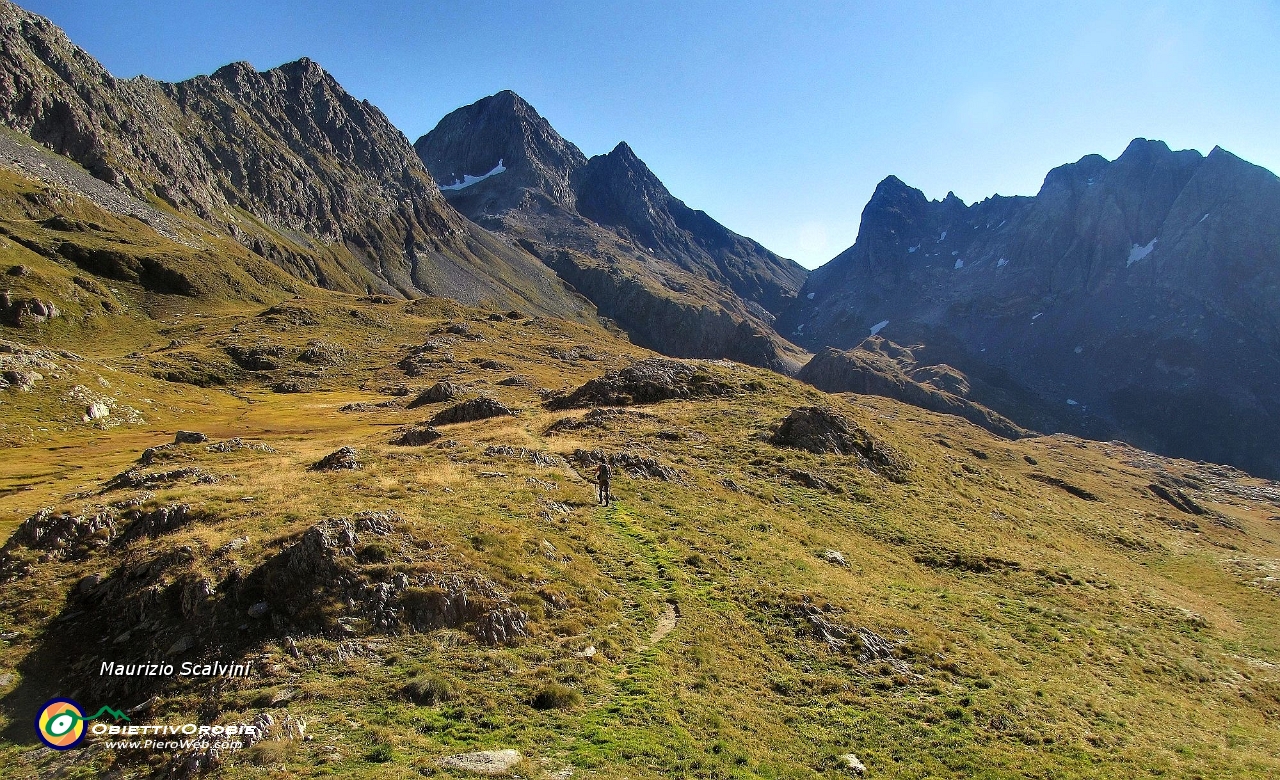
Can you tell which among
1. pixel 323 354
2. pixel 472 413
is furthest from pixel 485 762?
pixel 323 354

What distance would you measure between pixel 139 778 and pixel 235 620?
5999 mm

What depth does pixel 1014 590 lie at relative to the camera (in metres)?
32.1

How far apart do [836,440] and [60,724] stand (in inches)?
1993

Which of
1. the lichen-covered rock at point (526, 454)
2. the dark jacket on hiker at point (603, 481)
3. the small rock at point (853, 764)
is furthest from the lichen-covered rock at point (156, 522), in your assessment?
→ the small rock at point (853, 764)

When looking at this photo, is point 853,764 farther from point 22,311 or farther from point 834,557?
point 22,311

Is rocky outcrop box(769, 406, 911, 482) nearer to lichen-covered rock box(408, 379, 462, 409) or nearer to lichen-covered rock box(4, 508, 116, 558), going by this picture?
lichen-covered rock box(4, 508, 116, 558)

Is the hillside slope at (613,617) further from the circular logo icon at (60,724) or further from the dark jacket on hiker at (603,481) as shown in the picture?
the dark jacket on hiker at (603,481)

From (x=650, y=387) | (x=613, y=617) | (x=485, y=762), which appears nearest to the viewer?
(x=485, y=762)

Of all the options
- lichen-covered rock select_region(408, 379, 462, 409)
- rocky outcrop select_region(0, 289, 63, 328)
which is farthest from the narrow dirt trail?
rocky outcrop select_region(0, 289, 63, 328)

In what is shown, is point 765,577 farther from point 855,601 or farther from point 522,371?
point 522,371

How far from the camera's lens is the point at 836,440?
5281 centimetres

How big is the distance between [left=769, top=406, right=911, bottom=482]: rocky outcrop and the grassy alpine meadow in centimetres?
144

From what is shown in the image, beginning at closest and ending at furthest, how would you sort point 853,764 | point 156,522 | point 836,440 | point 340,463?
point 853,764, point 156,522, point 340,463, point 836,440

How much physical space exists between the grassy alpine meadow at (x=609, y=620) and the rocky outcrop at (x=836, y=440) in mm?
1436
